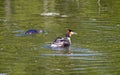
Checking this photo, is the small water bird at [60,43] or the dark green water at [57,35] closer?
the dark green water at [57,35]

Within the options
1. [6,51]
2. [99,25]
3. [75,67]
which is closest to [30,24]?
[99,25]

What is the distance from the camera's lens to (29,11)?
37969mm

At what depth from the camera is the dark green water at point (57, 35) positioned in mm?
20359

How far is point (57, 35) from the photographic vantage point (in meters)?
27.3

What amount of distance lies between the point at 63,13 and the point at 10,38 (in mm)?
11318

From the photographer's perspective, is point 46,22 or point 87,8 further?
point 87,8

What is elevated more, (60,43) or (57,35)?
(60,43)

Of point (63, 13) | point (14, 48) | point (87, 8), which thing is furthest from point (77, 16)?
point (14, 48)

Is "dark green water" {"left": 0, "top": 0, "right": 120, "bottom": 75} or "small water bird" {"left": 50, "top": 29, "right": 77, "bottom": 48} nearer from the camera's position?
"dark green water" {"left": 0, "top": 0, "right": 120, "bottom": 75}

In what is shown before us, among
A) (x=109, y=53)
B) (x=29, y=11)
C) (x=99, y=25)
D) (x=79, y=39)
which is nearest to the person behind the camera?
(x=109, y=53)

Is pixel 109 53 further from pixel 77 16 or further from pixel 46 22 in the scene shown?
pixel 77 16

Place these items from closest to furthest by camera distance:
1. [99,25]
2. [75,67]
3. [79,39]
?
1. [75,67]
2. [79,39]
3. [99,25]

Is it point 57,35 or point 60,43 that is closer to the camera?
point 60,43

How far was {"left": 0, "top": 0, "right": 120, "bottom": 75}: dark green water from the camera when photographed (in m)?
20.4
